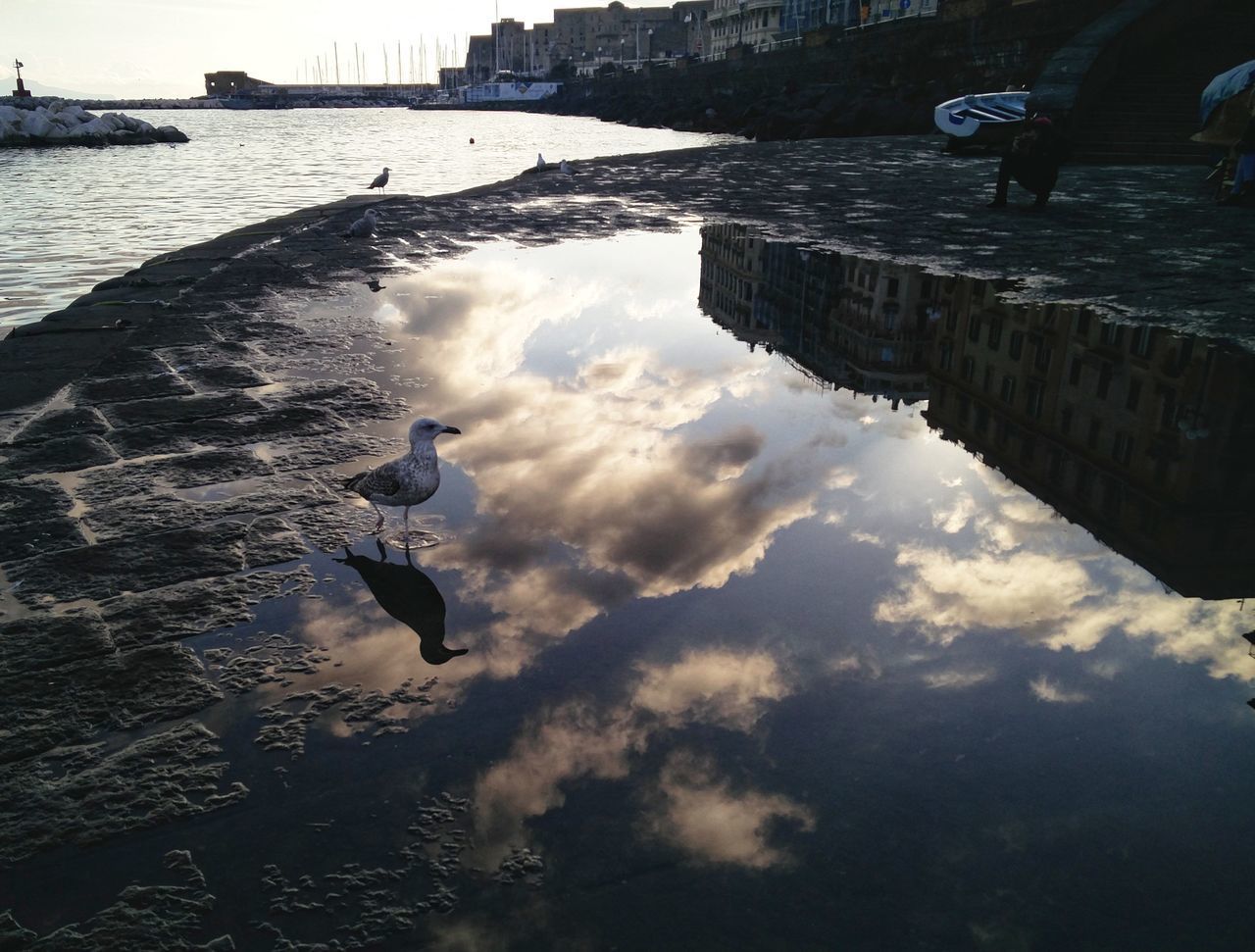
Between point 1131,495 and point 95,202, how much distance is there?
24.9 metres

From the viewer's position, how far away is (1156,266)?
7996 millimetres

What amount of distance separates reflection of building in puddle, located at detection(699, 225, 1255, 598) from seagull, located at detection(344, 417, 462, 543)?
2.52 meters

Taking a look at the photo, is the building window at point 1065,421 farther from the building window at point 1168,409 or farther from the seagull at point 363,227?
the seagull at point 363,227

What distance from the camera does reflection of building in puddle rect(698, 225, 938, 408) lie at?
5.38 metres

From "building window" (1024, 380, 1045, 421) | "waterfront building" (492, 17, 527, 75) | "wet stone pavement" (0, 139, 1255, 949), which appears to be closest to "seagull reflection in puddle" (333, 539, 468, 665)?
"wet stone pavement" (0, 139, 1255, 949)

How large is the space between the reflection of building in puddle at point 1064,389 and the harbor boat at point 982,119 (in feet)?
46.5

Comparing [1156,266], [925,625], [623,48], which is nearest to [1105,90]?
[1156,266]

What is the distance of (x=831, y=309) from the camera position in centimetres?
668

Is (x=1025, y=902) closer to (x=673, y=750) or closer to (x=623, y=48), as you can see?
(x=673, y=750)

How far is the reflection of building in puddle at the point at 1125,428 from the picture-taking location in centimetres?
347

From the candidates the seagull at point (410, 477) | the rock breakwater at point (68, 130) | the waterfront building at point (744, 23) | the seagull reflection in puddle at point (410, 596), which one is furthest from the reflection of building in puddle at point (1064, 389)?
the waterfront building at point (744, 23)

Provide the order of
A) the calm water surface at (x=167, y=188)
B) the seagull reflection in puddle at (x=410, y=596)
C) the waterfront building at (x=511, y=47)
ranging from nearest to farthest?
the seagull reflection in puddle at (x=410, y=596) → the calm water surface at (x=167, y=188) → the waterfront building at (x=511, y=47)

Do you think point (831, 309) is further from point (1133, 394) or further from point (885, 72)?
point (885, 72)

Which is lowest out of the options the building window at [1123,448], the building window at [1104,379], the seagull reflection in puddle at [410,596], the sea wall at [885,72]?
the seagull reflection in puddle at [410,596]
